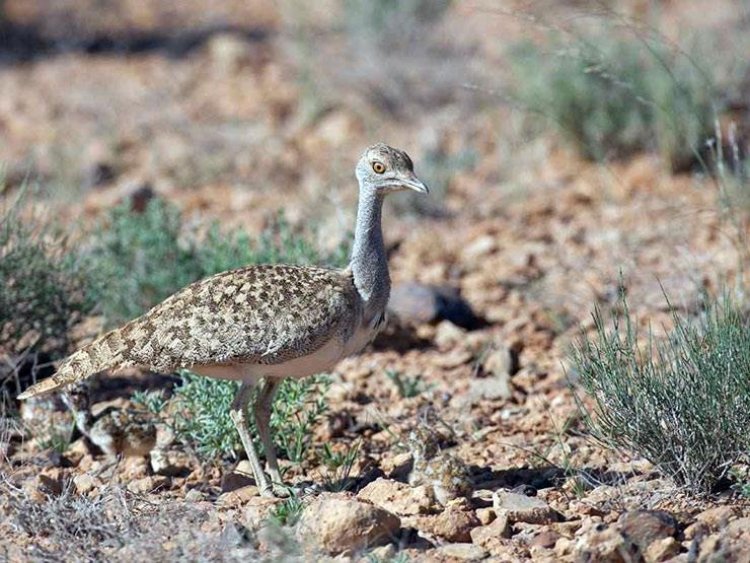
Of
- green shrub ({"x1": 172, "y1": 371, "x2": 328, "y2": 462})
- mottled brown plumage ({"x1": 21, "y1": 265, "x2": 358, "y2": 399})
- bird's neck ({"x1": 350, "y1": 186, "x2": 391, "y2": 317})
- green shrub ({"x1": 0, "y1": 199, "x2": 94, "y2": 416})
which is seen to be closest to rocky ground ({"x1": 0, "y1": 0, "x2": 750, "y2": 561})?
→ green shrub ({"x1": 172, "y1": 371, "x2": 328, "y2": 462})

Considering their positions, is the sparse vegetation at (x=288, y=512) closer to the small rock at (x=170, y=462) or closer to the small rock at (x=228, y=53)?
the small rock at (x=170, y=462)

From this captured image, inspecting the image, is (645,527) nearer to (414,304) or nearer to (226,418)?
(226,418)

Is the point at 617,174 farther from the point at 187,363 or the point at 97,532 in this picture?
the point at 97,532

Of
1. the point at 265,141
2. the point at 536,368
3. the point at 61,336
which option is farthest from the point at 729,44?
the point at 61,336

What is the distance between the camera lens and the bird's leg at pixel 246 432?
180 inches

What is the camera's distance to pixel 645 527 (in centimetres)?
391

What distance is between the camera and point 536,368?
5906 mm

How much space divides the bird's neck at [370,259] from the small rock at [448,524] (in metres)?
0.81

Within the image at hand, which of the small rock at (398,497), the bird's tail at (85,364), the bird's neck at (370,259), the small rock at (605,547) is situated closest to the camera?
the small rock at (605,547)

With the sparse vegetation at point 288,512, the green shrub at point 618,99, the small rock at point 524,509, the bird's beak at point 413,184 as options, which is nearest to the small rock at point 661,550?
the small rock at point 524,509

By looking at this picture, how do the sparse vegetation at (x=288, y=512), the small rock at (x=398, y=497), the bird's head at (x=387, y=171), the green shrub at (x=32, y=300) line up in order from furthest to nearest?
the green shrub at (x=32, y=300) → the bird's head at (x=387, y=171) → the small rock at (x=398, y=497) → the sparse vegetation at (x=288, y=512)

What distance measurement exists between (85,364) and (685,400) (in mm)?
2073

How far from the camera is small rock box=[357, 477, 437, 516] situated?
4.32m

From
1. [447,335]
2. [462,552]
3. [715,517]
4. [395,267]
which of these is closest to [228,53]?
[395,267]
